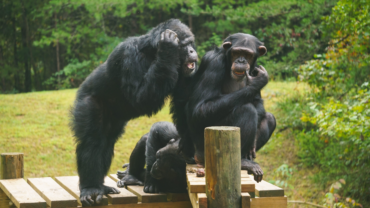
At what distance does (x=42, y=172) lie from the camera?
7.68 m

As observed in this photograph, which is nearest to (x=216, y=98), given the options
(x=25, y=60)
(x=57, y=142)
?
(x=57, y=142)

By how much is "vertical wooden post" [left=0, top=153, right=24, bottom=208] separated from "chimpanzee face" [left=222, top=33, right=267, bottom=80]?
3.27 m

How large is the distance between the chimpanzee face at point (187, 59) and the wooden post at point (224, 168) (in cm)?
127

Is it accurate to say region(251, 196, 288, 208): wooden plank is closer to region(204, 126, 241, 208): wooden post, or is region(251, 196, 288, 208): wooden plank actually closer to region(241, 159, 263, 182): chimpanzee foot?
region(241, 159, 263, 182): chimpanzee foot

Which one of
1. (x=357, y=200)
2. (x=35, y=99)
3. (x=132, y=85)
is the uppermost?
(x=132, y=85)

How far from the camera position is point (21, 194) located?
429 centimetres

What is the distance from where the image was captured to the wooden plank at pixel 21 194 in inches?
151

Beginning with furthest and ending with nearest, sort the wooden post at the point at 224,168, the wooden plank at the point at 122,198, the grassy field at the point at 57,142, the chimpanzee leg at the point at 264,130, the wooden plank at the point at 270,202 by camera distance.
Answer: the grassy field at the point at 57,142 < the chimpanzee leg at the point at 264,130 < the wooden plank at the point at 122,198 < the wooden plank at the point at 270,202 < the wooden post at the point at 224,168

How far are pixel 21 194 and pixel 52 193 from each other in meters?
0.34

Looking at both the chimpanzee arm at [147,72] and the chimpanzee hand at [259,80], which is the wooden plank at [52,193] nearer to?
the chimpanzee arm at [147,72]

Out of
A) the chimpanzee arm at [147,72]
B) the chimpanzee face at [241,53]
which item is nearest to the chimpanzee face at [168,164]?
the chimpanzee arm at [147,72]

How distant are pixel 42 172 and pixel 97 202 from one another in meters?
4.27

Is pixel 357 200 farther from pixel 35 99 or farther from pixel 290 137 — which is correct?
pixel 35 99

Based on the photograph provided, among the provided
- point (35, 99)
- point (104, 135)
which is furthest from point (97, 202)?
point (35, 99)
